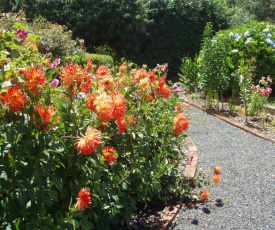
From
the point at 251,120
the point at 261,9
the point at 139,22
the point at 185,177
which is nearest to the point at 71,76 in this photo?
the point at 185,177

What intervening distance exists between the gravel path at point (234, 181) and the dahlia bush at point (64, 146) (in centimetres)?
77

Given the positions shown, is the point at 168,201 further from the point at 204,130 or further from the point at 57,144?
the point at 204,130

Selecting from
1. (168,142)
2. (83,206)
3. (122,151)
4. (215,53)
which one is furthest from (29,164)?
(215,53)

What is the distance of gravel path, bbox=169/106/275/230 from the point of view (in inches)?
149

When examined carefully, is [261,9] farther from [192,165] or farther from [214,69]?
[192,165]

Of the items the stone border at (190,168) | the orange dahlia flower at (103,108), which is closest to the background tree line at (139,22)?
the stone border at (190,168)

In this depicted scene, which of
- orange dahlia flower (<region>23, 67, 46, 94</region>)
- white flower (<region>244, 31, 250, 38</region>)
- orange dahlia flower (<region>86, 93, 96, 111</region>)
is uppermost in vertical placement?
orange dahlia flower (<region>23, 67, 46, 94</region>)

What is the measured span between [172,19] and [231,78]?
17.5 feet

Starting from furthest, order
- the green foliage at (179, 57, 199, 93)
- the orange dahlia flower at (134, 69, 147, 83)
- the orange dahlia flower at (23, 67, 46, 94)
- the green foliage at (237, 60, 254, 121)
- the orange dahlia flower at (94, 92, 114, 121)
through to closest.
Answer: the green foliage at (179, 57, 199, 93) → the green foliage at (237, 60, 254, 121) → the orange dahlia flower at (134, 69, 147, 83) → the orange dahlia flower at (94, 92, 114, 121) → the orange dahlia flower at (23, 67, 46, 94)

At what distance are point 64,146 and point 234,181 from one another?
8.71 feet

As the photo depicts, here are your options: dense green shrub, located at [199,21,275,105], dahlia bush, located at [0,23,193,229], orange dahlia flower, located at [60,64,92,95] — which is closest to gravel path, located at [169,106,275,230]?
dahlia bush, located at [0,23,193,229]

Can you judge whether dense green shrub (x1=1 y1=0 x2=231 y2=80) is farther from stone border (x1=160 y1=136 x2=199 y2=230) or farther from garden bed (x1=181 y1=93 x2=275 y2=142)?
stone border (x1=160 y1=136 x2=199 y2=230)

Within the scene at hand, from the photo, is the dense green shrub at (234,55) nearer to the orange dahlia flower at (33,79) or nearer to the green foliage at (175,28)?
the green foliage at (175,28)

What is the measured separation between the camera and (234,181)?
462cm
